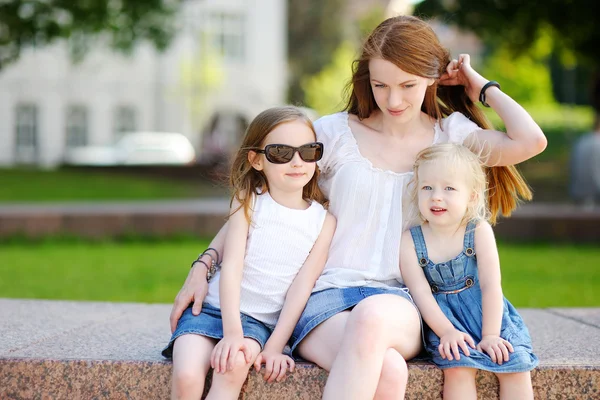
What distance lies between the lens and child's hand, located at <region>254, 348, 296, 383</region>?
3.22 m

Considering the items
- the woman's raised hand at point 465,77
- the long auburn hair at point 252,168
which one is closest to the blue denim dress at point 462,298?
the long auburn hair at point 252,168

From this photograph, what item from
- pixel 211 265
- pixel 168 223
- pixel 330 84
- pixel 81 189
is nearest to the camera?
pixel 211 265

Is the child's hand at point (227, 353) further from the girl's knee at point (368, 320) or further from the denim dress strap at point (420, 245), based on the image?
the denim dress strap at point (420, 245)

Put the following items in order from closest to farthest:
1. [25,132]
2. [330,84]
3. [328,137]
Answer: [328,137] < [25,132] < [330,84]

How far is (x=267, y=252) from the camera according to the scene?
3.46m

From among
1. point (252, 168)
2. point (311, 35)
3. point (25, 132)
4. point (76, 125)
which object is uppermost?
point (252, 168)

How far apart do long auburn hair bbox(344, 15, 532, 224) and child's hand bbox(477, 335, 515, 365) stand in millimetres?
700

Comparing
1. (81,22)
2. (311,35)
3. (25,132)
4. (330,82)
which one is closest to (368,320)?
(81,22)

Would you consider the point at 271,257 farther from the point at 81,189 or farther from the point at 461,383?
the point at 81,189

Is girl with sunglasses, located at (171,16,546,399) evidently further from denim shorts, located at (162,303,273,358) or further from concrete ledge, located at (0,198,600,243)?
concrete ledge, located at (0,198,600,243)

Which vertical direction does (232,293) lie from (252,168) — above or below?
below

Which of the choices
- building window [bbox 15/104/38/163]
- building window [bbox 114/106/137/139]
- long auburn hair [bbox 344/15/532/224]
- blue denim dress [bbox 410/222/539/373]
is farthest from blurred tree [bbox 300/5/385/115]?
blue denim dress [bbox 410/222/539/373]

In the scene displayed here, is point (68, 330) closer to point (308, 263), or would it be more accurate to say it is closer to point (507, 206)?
point (308, 263)

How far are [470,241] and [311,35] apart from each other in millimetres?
45758
